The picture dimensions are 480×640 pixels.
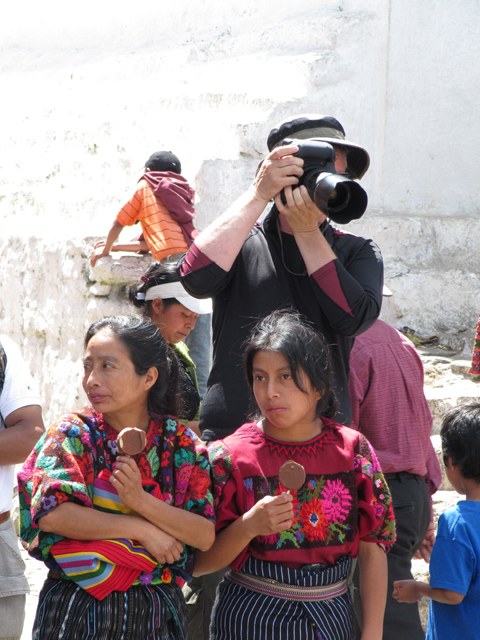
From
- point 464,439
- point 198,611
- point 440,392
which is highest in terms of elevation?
point 464,439

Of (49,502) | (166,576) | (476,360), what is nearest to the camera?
(49,502)

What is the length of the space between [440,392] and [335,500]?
2397 mm

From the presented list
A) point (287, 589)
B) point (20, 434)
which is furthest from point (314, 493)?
point (20, 434)

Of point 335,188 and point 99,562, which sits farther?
point 335,188

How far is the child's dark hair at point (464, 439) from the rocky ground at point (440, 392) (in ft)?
4.51

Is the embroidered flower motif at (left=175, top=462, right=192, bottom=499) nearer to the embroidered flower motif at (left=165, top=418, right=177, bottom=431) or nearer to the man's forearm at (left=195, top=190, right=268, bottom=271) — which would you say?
the embroidered flower motif at (left=165, top=418, right=177, bottom=431)

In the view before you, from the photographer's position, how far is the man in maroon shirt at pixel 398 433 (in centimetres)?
231

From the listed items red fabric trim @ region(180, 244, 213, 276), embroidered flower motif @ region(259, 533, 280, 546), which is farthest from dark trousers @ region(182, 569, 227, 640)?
red fabric trim @ region(180, 244, 213, 276)

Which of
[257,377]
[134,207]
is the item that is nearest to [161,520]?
[257,377]

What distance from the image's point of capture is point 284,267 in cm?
193

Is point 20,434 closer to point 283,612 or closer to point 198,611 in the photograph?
point 198,611

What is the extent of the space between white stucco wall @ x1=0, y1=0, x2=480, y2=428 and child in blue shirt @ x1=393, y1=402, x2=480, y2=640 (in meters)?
2.76

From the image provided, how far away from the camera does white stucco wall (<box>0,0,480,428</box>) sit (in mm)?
4684

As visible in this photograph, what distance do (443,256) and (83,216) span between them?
8.41ft
